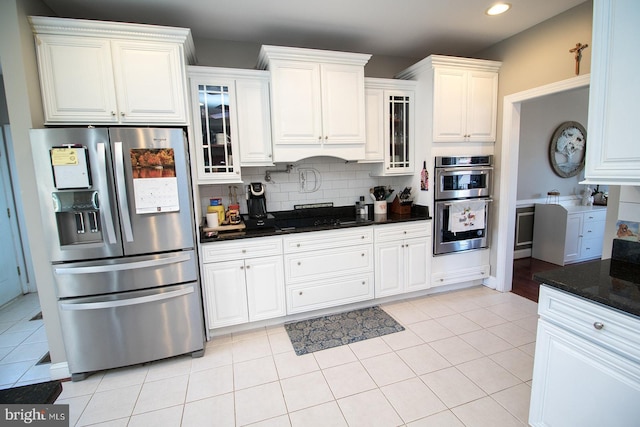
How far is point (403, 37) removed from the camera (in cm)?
313

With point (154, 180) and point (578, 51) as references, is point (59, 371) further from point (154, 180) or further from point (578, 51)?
point (578, 51)

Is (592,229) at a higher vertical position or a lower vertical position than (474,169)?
lower

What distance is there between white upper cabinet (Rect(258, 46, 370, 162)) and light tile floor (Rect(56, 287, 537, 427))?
5.82 ft

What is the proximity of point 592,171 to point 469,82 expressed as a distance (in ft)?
6.79

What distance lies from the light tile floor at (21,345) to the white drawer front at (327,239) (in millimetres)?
2099

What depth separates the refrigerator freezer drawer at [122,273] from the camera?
6.89ft

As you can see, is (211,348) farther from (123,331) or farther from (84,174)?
(84,174)

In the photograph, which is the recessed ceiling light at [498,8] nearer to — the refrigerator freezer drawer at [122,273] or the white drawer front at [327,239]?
the white drawer front at [327,239]

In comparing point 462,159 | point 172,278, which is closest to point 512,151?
point 462,159

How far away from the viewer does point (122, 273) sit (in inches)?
85.6

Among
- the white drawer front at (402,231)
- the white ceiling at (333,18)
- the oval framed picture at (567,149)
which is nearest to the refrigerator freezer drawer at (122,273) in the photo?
the white drawer front at (402,231)

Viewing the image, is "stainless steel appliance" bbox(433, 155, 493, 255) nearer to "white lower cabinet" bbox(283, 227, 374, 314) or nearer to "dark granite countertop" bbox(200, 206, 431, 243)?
"dark granite countertop" bbox(200, 206, 431, 243)

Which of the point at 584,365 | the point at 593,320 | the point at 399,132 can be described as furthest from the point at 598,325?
the point at 399,132

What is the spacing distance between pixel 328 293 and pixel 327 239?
55 centimetres
